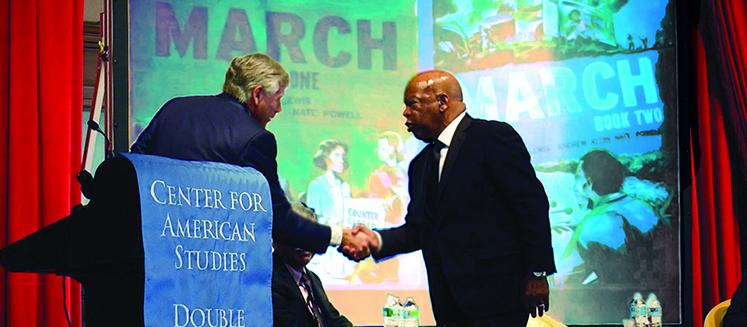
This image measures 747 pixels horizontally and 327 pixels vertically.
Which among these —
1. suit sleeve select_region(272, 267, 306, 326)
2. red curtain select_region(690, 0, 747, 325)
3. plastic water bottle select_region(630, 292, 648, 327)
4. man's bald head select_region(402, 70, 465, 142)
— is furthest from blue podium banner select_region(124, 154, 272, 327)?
red curtain select_region(690, 0, 747, 325)

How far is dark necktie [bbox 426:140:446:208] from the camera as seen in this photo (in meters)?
3.95

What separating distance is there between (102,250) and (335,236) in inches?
63.2

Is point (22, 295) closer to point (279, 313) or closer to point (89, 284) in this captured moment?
point (279, 313)

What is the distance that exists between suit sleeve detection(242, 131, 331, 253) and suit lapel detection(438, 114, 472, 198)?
0.58 metres

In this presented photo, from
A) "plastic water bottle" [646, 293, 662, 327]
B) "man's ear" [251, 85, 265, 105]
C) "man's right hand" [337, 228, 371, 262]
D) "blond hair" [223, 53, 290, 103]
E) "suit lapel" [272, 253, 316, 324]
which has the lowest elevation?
"plastic water bottle" [646, 293, 662, 327]

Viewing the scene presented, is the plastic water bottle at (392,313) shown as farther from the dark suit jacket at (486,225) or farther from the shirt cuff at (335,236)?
the dark suit jacket at (486,225)

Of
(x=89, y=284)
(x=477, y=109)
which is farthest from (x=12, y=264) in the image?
(x=477, y=109)

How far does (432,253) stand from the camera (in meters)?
3.83

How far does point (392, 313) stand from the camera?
4500 mm

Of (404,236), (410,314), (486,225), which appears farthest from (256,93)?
(410,314)

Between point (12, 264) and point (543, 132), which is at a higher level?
point (543, 132)

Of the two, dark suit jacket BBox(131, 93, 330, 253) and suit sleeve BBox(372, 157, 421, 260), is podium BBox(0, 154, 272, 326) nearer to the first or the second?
dark suit jacket BBox(131, 93, 330, 253)

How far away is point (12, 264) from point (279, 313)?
123 cm

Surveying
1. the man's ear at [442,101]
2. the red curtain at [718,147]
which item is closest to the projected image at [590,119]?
the red curtain at [718,147]
